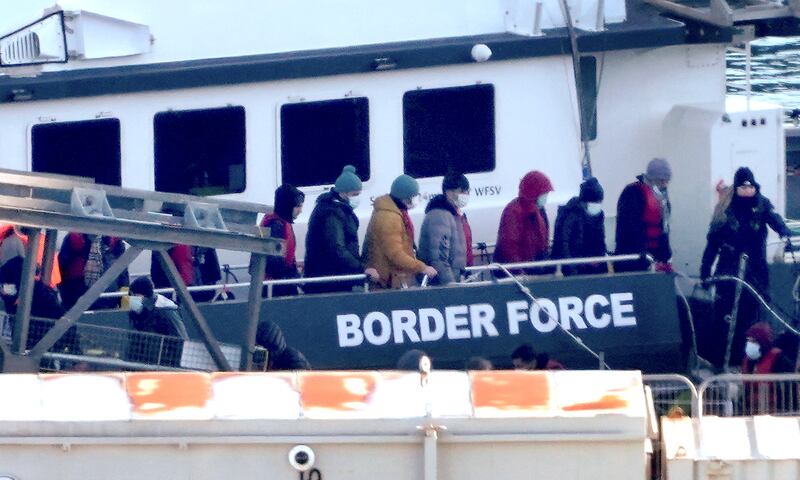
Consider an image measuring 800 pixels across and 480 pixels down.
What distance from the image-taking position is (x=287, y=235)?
9859mm

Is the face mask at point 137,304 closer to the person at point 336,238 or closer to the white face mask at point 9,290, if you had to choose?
the white face mask at point 9,290

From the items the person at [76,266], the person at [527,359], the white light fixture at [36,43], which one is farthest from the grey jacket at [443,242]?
the white light fixture at [36,43]

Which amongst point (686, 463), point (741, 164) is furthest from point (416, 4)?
point (686, 463)

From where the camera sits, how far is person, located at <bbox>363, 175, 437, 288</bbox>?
9641 mm

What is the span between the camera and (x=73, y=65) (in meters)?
10.5

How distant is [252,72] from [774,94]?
13.5m

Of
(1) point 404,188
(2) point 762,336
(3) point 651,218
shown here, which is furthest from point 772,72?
(1) point 404,188

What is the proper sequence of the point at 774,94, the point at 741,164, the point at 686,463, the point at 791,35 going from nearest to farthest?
the point at 686,463 → the point at 741,164 → the point at 791,35 → the point at 774,94

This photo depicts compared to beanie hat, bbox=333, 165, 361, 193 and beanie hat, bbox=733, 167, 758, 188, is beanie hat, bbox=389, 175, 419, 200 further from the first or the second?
beanie hat, bbox=733, 167, 758, 188

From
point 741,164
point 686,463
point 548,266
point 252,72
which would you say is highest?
point 252,72

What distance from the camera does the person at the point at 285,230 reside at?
9750 millimetres

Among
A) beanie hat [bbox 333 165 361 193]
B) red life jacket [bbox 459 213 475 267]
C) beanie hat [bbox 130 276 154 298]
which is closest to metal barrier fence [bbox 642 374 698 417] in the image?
red life jacket [bbox 459 213 475 267]

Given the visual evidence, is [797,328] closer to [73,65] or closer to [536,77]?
[536,77]

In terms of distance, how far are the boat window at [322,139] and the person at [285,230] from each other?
576mm
